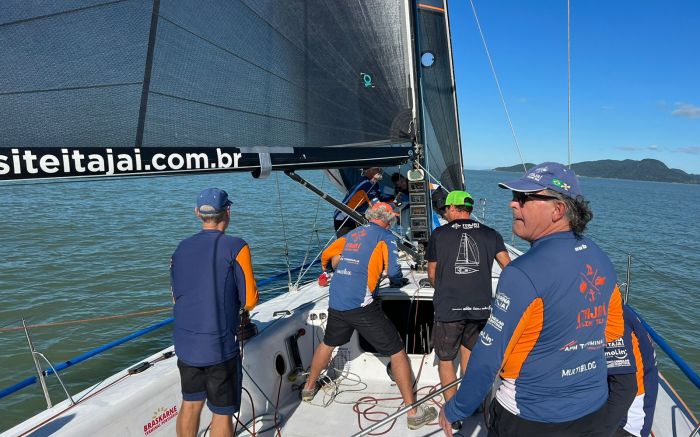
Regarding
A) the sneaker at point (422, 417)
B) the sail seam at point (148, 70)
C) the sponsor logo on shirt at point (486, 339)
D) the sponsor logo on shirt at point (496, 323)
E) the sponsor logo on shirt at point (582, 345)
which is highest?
the sail seam at point (148, 70)

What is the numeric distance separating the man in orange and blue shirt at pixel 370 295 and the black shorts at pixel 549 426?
5.30ft

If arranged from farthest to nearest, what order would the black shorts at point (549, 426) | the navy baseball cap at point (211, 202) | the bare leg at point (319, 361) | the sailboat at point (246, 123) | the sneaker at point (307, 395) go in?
the sneaker at point (307, 395), the bare leg at point (319, 361), the navy baseball cap at point (211, 202), the sailboat at point (246, 123), the black shorts at point (549, 426)

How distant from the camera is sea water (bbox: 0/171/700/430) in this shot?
236 inches

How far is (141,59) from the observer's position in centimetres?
241

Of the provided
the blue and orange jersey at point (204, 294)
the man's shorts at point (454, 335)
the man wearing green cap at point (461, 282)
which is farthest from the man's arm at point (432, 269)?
the blue and orange jersey at point (204, 294)

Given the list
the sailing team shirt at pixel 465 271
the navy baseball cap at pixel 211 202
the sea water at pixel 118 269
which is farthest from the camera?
the sea water at pixel 118 269

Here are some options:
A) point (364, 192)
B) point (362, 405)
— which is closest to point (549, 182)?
point (362, 405)

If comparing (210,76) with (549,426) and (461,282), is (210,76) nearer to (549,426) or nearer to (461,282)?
(461,282)

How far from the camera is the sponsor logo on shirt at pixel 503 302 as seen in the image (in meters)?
1.48

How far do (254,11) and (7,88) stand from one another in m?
1.77

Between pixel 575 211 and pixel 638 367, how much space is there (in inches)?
33.8

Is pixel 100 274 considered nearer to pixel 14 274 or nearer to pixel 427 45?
pixel 14 274

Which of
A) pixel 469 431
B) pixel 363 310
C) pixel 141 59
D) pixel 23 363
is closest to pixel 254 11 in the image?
pixel 141 59

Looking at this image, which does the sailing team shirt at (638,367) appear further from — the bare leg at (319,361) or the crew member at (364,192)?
the crew member at (364,192)
